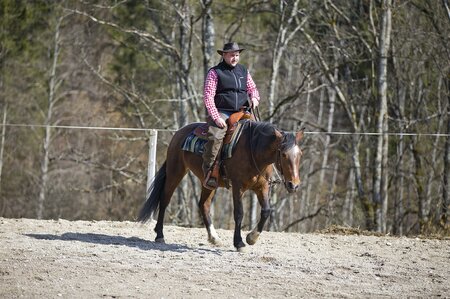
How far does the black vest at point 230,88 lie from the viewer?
30.9ft

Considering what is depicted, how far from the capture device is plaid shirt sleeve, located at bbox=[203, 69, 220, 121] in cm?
923

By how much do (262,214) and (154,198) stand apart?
195 centimetres

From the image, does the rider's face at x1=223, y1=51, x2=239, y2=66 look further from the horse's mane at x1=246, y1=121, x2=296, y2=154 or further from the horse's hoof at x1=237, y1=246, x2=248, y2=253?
the horse's hoof at x1=237, y1=246, x2=248, y2=253

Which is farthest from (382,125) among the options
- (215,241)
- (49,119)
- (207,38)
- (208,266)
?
(49,119)

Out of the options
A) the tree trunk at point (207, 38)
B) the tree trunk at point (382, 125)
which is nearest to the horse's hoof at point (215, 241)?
the tree trunk at point (382, 125)

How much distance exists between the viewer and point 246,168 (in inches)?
364

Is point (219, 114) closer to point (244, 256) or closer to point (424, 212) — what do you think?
point (244, 256)

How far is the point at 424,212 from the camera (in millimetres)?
20438

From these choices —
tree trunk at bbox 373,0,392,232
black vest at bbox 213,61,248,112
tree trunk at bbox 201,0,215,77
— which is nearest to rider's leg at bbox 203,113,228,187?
black vest at bbox 213,61,248,112

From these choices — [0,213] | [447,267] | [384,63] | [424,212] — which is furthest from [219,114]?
[0,213]

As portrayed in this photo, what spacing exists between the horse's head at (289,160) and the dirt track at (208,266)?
0.88 metres

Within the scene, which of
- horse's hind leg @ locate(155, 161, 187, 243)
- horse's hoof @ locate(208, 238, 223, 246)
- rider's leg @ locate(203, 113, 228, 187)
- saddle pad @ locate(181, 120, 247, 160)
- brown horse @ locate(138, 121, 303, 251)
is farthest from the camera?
horse's hind leg @ locate(155, 161, 187, 243)

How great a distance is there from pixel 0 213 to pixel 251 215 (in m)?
14.3

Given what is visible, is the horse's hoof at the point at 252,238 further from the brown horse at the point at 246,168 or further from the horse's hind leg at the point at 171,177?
the horse's hind leg at the point at 171,177
